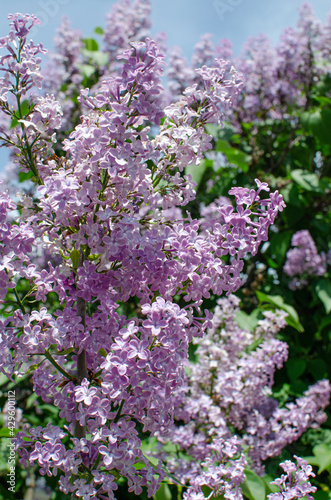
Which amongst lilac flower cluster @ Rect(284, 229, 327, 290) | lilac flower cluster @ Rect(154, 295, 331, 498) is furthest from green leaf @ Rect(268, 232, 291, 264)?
lilac flower cluster @ Rect(154, 295, 331, 498)

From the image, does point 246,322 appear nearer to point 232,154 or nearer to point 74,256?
point 232,154

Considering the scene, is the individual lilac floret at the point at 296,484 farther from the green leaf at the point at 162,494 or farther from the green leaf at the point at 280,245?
the green leaf at the point at 280,245

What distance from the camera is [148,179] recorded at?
1062 mm

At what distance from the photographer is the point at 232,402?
1926 mm

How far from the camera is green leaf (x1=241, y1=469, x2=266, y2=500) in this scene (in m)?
1.50

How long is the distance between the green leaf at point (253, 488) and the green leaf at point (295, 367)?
1094 mm

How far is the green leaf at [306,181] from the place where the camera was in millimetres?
2980

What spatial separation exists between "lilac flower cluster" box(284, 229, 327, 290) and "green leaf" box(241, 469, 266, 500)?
1933 millimetres

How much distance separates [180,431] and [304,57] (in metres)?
2.96

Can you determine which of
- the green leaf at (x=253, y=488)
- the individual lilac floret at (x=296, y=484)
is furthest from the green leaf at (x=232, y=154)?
the individual lilac floret at (x=296, y=484)

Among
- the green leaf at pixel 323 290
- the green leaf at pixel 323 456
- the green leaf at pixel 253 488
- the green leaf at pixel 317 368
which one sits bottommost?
the green leaf at pixel 323 456

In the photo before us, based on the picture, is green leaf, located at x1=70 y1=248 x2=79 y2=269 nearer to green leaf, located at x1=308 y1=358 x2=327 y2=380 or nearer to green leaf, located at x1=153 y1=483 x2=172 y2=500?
green leaf, located at x1=153 y1=483 x2=172 y2=500

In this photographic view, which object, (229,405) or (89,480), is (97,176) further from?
(229,405)

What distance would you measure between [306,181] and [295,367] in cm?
A: 120
